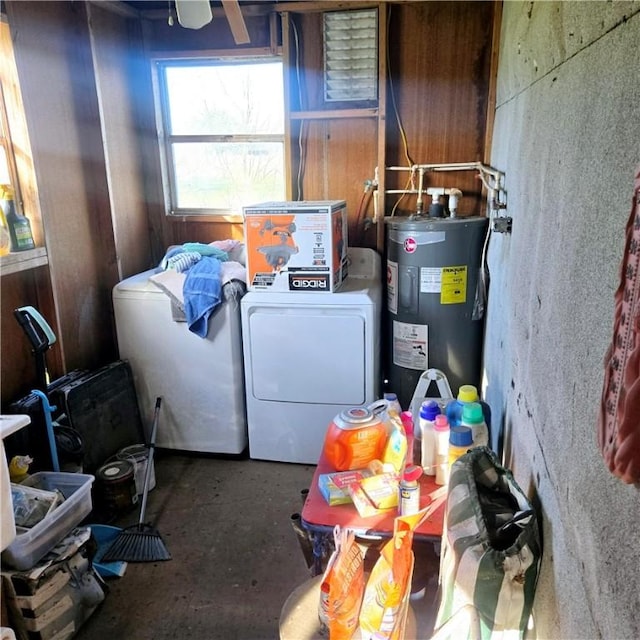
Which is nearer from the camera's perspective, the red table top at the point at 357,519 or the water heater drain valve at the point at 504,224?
the red table top at the point at 357,519

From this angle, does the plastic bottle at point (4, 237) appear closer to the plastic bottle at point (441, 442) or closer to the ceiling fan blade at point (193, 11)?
the ceiling fan blade at point (193, 11)

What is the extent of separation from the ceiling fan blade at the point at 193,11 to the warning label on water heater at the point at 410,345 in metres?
1.62

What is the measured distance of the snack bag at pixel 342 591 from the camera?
1.21m

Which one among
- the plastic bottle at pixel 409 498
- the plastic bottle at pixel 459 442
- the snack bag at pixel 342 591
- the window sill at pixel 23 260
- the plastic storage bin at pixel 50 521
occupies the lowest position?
the plastic storage bin at pixel 50 521

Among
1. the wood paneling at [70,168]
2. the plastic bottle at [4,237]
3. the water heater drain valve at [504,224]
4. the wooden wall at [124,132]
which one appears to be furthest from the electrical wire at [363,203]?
the plastic bottle at [4,237]

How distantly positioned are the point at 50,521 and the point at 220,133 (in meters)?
2.21

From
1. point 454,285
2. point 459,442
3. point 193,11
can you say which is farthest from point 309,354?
point 193,11

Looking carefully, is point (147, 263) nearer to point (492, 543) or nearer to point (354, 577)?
point (354, 577)

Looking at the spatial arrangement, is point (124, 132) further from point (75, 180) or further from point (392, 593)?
point (392, 593)

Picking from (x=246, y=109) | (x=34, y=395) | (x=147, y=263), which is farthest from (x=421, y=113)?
(x=34, y=395)

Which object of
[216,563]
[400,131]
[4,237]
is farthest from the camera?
[400,131]

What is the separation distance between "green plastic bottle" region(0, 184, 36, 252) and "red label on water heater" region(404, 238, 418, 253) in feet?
5.55

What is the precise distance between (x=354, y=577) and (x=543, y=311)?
0.75 meters

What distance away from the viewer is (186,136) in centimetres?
310
